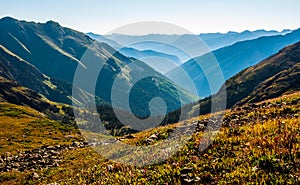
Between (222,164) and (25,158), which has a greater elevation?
(222,164)

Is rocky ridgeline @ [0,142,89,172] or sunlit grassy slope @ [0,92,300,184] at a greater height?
sunlit grassy slope @ [0,92,300,184]

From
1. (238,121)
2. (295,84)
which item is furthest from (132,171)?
(295,84)

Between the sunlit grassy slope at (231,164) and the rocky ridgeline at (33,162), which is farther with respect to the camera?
the rocky ridgeline at (33,162)

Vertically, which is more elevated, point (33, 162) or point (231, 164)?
point (231, 164)

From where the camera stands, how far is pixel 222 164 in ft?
Result: 45.4

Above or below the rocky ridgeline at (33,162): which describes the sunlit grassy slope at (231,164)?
above

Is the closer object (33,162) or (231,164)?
(231,164)

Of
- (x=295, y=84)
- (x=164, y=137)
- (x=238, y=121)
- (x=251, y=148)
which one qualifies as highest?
(x=251, y=148)

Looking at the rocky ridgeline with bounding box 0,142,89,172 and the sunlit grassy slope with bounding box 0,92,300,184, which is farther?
the rocky ridgeline with bounding box 0,142,89,172

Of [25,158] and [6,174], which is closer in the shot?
[6,174]

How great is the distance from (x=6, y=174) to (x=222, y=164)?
77.7 ft

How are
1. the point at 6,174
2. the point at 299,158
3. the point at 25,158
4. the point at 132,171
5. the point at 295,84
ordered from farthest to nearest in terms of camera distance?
the point at 295,84 < the point at 25,158 < the point at 6,174 < the point at 132,171 < the point at 299,158

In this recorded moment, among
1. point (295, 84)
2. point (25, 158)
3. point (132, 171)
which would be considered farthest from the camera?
point (295, 84)

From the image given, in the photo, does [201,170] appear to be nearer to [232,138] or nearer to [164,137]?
[232,138]
